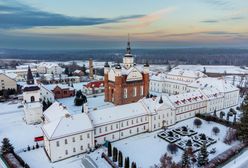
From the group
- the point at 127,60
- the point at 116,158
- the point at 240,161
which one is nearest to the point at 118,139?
the point at 116,158

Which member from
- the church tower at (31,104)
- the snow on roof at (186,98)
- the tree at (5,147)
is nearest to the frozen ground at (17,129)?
the church tower at (31,104)

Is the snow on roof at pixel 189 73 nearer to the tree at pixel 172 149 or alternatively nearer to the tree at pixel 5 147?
the tree at pixel 172 149

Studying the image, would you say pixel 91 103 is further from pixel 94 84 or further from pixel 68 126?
pixel 68 126

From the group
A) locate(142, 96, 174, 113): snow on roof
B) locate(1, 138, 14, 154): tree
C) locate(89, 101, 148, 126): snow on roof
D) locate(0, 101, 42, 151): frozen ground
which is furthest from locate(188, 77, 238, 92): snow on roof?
locate(1, 138, 14, 154): tree

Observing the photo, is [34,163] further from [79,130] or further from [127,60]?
[127,60]

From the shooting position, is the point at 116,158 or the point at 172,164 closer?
the point at 172,164
